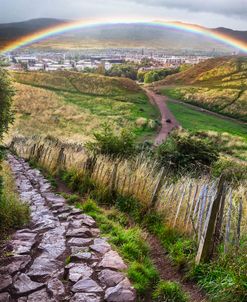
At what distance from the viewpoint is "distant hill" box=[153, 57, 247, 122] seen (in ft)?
226

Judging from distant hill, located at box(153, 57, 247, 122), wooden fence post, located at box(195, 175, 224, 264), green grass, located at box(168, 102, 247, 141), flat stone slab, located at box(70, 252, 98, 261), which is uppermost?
wooden fence post, located at box(195, 175, 224, 264)

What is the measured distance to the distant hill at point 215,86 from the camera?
226ft

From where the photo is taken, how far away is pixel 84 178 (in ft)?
33.1

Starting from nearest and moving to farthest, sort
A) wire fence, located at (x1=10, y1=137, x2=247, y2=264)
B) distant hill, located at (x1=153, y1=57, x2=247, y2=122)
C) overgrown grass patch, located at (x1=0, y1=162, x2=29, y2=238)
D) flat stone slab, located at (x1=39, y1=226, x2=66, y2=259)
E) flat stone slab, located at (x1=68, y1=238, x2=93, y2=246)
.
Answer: wire fence, located at (x1=10, y1=137, x2=247, y2=264), flat stone slab, located at (x1=39, y1=226, x2=66, y2=259), flat stone slab, located at (x1=68, y1=238, x2=93, y2=246), overgrown grass patch, located at (x1=0, y1=162, x2=29, y2=238), distant hill, located at (x1=153, y1=57, x2=247, y2=122)

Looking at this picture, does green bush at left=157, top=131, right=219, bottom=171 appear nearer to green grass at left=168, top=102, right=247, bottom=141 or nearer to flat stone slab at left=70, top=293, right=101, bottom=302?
flat stone slab at left=70, top=293, right=101, bottom=302

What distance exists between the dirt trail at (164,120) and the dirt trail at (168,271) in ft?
64.1

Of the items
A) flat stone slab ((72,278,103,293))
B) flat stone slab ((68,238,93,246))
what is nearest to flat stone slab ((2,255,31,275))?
flat stone slab ((68,238,93,246))

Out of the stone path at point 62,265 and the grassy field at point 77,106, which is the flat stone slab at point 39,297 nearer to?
the stone path at point 62,265

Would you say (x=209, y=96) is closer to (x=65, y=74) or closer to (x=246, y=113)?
(x=246, y=113)

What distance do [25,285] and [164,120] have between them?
4446 cm

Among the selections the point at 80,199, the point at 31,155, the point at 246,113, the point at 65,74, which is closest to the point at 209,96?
the point at 246,113

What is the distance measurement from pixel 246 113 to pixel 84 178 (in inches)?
2247

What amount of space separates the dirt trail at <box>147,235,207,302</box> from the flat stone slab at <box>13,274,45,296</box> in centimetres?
178

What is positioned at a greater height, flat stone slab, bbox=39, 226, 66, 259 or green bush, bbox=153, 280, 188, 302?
green bush, bbox=153, 280, 188, 302
